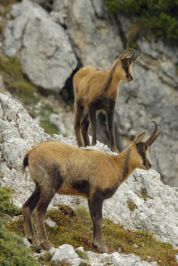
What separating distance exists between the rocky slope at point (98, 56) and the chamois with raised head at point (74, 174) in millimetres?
26315

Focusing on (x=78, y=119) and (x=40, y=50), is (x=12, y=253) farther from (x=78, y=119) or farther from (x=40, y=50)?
(x=40, y=50)

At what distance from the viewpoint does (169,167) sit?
42312 mm

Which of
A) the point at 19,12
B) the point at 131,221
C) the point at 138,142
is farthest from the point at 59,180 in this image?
the point at 19,12

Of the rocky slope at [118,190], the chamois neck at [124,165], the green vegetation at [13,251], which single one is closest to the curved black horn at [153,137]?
the chamois neck at [124,165]

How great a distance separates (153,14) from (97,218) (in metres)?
32.5

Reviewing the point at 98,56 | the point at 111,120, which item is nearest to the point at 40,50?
the point at 98,56

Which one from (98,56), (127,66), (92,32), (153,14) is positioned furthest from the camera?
(92,32)

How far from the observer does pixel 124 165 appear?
15711 millimetres

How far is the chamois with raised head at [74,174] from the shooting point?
559 inches

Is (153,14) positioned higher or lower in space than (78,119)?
lower

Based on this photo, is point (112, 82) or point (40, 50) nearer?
point (112, 82)

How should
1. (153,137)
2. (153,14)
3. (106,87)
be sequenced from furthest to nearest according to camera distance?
(153,14), (106,87), (153,137)

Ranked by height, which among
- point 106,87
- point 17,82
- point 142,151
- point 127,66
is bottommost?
point 17,82

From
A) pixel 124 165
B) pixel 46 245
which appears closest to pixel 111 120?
pixel 124 165
